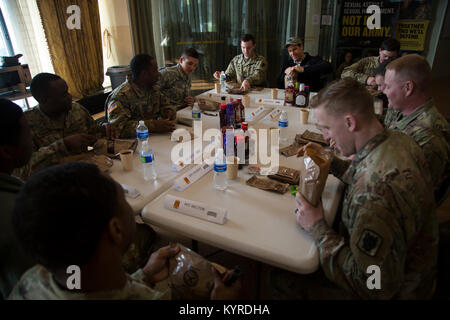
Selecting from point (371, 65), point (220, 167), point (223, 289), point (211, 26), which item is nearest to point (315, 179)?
point (220, 167)

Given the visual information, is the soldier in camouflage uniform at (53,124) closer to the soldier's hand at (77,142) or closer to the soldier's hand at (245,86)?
the soldier's hand at (77,142)

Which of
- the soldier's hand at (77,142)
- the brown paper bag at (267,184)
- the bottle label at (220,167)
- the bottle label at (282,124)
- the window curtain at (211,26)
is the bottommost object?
the brown paper bag at (267,184)

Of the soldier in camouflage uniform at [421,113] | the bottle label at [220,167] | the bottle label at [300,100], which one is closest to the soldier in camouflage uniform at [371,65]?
the bottle label at [300,100]

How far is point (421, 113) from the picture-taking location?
68.2 inches

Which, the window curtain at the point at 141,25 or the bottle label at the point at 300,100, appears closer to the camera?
the bottle label at the point at 300,100

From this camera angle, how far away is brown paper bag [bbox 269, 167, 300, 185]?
158 centimetres

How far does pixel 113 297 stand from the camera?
0.83 m

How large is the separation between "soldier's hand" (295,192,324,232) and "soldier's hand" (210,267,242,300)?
1.21 feet

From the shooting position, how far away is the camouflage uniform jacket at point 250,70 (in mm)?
3871

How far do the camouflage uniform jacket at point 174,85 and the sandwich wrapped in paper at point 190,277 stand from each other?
2332 mm

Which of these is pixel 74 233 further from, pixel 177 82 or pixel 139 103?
pixel 177 82

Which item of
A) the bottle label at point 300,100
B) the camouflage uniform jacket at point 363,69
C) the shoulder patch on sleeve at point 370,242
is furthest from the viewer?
the camouflage uniform jacket at point 363,69

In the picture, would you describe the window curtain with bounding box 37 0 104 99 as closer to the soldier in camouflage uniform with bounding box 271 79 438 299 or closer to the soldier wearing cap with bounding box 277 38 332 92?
the soldier wearing cap with bounding box 277 38 332 92

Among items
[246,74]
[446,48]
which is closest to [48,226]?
[246,74]
